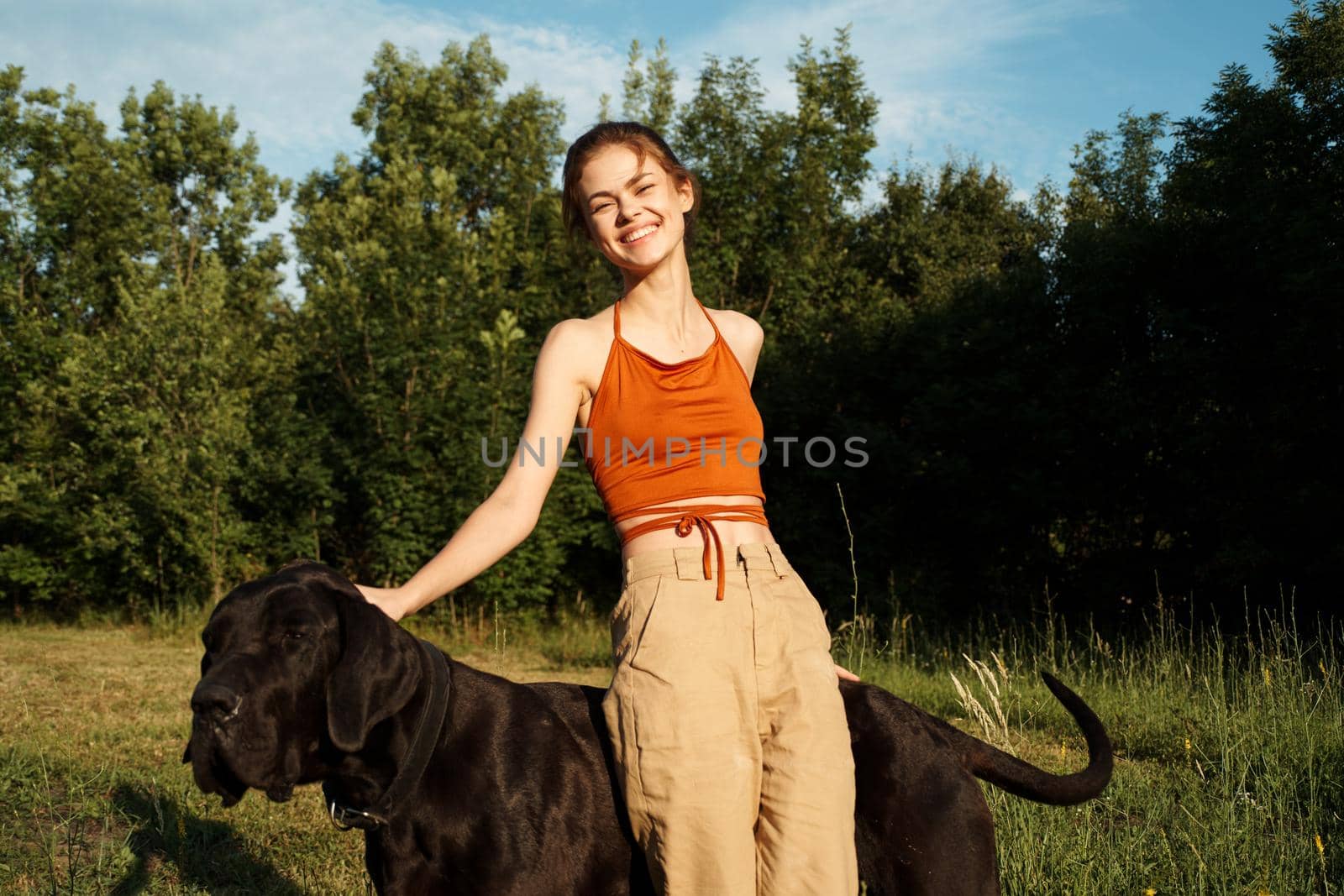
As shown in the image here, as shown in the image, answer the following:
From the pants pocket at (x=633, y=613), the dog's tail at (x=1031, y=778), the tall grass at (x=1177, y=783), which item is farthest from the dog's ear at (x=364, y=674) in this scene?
the tall grass at (x=1177, y=783)

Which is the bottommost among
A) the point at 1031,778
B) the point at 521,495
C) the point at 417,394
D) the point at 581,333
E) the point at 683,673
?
the point at 1031,778

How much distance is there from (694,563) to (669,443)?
11.0 inches

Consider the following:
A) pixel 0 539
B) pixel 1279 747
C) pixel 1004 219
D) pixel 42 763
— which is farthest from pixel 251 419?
pixel 1004 219

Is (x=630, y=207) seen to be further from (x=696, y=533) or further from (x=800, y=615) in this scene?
Answer: (x=800, y=615)

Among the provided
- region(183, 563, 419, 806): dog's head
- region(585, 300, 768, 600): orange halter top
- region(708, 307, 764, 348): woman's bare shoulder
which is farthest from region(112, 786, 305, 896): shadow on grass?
region(708, 307, 764, 348): woman's bare shoulder

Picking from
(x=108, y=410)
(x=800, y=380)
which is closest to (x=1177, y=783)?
(x=800, y=380)

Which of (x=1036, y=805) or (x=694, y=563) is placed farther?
(x=1036, y=805)

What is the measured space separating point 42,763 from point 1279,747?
5.60 metres

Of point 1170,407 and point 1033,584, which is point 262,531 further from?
point 1170,407

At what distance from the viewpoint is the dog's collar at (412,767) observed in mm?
2080

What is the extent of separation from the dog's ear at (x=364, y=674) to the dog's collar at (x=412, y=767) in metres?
0.05

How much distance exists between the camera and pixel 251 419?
13711 millimetres

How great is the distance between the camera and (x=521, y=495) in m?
2.26

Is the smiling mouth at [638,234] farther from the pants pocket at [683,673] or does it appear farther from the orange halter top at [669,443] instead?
the pants pocket at [683,673]
